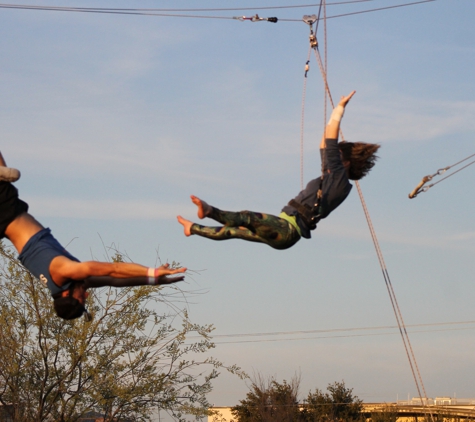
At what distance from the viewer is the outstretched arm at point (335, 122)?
769cm

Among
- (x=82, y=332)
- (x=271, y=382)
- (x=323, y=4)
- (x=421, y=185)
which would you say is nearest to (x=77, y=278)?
(x=323, y=4)

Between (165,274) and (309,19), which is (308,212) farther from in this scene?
(309,19)

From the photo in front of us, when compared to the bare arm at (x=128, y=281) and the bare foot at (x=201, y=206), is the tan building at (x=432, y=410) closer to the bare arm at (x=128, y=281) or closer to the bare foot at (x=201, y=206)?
the bare arm at (x=128, y=281)

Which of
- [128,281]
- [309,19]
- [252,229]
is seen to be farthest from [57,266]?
[309,19]

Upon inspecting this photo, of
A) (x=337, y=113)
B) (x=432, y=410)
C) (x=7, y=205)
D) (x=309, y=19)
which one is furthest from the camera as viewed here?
(x=432, y=410)

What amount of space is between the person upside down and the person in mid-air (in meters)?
0.69

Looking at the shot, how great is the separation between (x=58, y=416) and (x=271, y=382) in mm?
20249

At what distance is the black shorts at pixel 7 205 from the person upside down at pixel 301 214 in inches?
61.7

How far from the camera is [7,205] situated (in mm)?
7188

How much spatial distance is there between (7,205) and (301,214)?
2.81 m

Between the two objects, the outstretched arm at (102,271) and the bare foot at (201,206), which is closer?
the outstretched arm at (102,271)

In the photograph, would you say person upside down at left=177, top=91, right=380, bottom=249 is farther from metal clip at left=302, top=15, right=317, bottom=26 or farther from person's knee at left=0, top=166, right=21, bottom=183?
person's knee at left=0, top=166, right=21, bottom=183

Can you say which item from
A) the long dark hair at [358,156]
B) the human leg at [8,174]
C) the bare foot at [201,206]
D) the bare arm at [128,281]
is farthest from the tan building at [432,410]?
the human leg at [8,174]

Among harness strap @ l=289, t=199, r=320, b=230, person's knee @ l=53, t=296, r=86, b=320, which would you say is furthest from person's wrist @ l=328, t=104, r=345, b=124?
person's knee @ l=53, t=296, r=86, b=320
